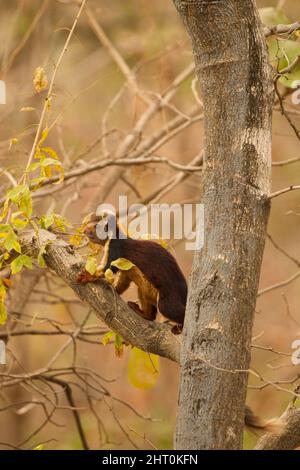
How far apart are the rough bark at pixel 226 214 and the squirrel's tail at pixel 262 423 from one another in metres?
0.20

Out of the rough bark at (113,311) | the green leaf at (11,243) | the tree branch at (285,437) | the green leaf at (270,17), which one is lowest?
the tree branch at (285,437)

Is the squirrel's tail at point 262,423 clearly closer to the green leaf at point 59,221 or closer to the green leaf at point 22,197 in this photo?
the green leaf at point 59,221

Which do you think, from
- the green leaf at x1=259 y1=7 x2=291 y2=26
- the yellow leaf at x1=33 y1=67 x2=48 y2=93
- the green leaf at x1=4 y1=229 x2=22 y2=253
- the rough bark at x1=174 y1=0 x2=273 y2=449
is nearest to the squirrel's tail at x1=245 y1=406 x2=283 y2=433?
the rough bark at x1=174 y1=0 x2=273 y2=449

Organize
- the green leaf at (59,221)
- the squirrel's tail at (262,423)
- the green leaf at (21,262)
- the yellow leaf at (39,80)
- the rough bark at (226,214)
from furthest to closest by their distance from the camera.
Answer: the yellow leaf at (39,80)
the green leaf at (59,221)
the green leaf at (21,262)
the squirrel's tail at (262,423)
the rough bark at (226,214)

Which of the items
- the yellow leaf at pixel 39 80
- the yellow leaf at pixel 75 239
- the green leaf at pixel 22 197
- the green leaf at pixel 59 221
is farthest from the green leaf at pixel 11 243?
the yellow leaf at pixel 39 80

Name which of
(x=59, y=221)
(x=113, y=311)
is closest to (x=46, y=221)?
(x=59, y=221)

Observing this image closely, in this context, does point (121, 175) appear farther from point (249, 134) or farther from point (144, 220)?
point (249, 134)

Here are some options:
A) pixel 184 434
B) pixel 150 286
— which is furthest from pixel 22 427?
pixel 184 434

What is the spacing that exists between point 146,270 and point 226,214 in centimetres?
94

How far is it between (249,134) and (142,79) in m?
4.28

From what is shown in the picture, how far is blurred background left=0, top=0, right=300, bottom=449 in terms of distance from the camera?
4887mm

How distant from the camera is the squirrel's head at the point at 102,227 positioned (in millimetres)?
3582

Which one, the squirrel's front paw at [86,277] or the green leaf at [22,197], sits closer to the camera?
the green leaf at [22,197]
